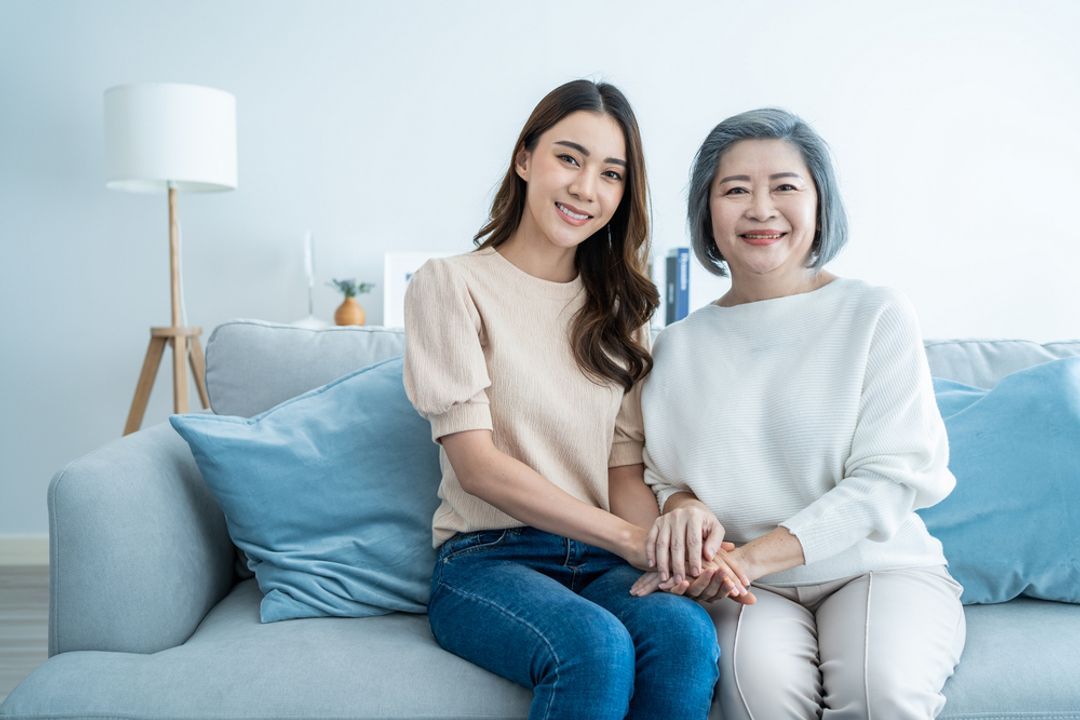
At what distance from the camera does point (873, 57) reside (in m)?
3.29

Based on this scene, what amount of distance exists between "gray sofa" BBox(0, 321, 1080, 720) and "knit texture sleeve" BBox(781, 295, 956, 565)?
236 mm

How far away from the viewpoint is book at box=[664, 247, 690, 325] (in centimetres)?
295

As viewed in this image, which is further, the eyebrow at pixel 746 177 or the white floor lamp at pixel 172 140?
the white floor lamp at pixel 172 140

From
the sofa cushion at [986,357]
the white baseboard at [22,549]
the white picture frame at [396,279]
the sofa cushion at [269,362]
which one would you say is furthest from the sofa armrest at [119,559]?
the white baseboard at [22,549]

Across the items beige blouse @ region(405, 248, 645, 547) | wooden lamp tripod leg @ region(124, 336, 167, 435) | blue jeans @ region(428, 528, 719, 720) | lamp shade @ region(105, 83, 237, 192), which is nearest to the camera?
blue jeans @ region(428, 528, 719, 720)

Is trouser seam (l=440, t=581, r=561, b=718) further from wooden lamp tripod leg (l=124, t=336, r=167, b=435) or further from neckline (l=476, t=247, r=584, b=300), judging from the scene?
wooden lamp tripod leg (l=124, t=336, r=167, b=435)

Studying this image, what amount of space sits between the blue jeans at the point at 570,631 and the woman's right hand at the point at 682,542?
0.04 meters

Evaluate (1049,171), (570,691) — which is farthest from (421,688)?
(1049,171)

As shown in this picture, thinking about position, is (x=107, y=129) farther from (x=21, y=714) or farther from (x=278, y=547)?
(x=21, y=714)

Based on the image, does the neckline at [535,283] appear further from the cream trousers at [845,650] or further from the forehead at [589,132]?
the cream trousers at [845,650]

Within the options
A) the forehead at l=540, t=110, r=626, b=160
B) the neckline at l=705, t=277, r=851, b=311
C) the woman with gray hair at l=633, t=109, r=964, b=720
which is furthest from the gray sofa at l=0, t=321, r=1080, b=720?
the forehead at l=540, t=110, r=626, b=160

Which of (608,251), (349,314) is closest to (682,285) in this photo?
(349,314)

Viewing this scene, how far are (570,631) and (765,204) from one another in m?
0.70

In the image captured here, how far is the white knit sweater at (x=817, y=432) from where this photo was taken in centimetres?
127
